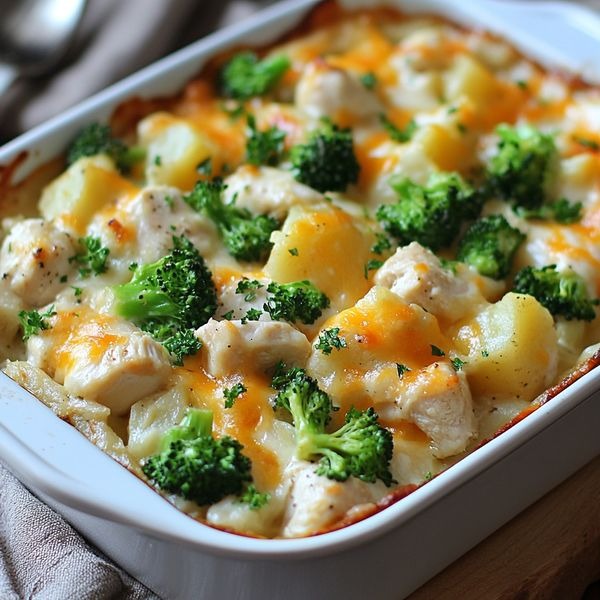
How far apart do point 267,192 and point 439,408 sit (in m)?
1.01

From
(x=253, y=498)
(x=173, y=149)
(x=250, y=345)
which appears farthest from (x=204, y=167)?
(x=253, y=498)

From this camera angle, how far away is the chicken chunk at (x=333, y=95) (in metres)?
3.82

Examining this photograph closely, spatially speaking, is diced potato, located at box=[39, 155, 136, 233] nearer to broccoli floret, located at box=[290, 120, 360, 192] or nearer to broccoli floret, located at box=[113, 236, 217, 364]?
broccoli floret, located at box=[113, 236, 217, 364]

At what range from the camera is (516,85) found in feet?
13.5

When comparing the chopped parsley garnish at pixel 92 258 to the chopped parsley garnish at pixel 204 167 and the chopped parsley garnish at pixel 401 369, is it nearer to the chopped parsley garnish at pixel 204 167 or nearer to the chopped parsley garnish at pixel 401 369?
the chopped parsley garnish at pixel 204 167

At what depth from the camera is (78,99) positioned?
4508 millimetres

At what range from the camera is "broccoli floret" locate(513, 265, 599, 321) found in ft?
10.5

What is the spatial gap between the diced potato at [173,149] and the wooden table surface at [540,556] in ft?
5.04

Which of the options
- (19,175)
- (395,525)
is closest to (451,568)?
(395,525)

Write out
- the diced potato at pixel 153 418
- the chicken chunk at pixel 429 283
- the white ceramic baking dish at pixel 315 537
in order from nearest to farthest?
the white ceramic baking dish at pixel 315 537 < the diced potato at pixel 153 418 < the chicken chunk at pixel 429 283

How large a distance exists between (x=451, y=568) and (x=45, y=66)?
2.88 m

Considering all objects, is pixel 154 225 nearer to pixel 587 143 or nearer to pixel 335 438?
pixel 335 438

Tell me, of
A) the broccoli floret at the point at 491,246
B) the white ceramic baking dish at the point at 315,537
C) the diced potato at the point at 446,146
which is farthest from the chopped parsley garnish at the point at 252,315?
the diced potato at the point at 446,146

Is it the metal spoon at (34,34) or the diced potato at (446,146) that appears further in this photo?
the metal spoon at (34,34)
